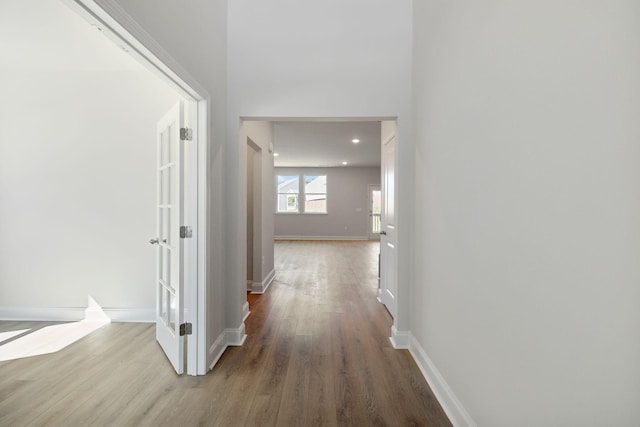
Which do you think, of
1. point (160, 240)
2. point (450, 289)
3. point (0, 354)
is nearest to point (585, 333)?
point (450, 289)

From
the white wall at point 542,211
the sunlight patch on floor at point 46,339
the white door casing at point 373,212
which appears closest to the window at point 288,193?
the white door casing at point 373,212

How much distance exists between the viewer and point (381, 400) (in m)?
2.12

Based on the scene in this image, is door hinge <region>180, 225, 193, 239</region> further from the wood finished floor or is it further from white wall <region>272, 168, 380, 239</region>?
white wall <region>272, 168, 380, 239</region>

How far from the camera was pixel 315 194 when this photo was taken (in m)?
12.3

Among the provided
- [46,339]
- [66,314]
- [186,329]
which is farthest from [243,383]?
[66,314]

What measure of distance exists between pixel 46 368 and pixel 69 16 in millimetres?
2560

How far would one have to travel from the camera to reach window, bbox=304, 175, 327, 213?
1223cm

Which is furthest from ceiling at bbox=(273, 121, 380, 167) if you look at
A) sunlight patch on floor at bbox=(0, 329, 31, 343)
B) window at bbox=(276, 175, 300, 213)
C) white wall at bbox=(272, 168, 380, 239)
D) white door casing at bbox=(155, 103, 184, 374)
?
sunlight patch on floor at bbox=(0, 329, 31, 343)

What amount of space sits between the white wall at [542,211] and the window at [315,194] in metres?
10.2

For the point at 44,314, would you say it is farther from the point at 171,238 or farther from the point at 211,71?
the point at 211,71

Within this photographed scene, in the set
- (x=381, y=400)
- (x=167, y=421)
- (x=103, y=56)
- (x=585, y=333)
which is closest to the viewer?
(x=585, y=333)

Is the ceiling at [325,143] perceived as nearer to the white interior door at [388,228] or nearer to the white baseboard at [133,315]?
the white interior door at [388,228]

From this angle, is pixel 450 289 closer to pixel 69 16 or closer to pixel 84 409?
pixel 84 409

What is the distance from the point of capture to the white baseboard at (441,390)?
1789 mm
